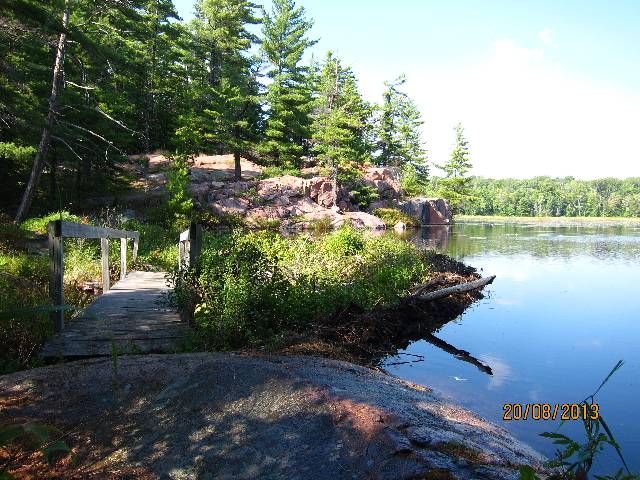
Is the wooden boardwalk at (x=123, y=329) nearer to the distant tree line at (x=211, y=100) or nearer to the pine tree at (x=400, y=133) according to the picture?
the distant tree line at (x=211, y=100)

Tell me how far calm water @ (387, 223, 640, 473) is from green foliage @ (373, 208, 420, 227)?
23.3 metres

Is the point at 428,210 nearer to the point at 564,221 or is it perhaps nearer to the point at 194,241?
the point at 194,241

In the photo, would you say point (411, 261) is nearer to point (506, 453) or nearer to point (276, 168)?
point (506, 453)

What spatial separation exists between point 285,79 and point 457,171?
104 feet

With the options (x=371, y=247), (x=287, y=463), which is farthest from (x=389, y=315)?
(x=287, y=463)

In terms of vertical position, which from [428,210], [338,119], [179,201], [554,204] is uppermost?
[338,119]

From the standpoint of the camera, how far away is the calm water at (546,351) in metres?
6.11

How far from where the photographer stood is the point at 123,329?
19.1 ft

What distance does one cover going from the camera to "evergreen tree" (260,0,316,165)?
37.0 metres

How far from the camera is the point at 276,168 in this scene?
123ft

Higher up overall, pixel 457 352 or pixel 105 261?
pixel 105 261

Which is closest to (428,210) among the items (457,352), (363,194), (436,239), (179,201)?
(363,194)

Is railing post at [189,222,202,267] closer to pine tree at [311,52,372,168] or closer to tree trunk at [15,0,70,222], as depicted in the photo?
tree trunk at [15,0,70,222]

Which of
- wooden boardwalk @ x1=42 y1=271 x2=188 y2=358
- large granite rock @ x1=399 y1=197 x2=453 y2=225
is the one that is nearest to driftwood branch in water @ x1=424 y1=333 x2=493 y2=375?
wooden boardwalk @ x1=42 y1=271 x2=188 y2=358
